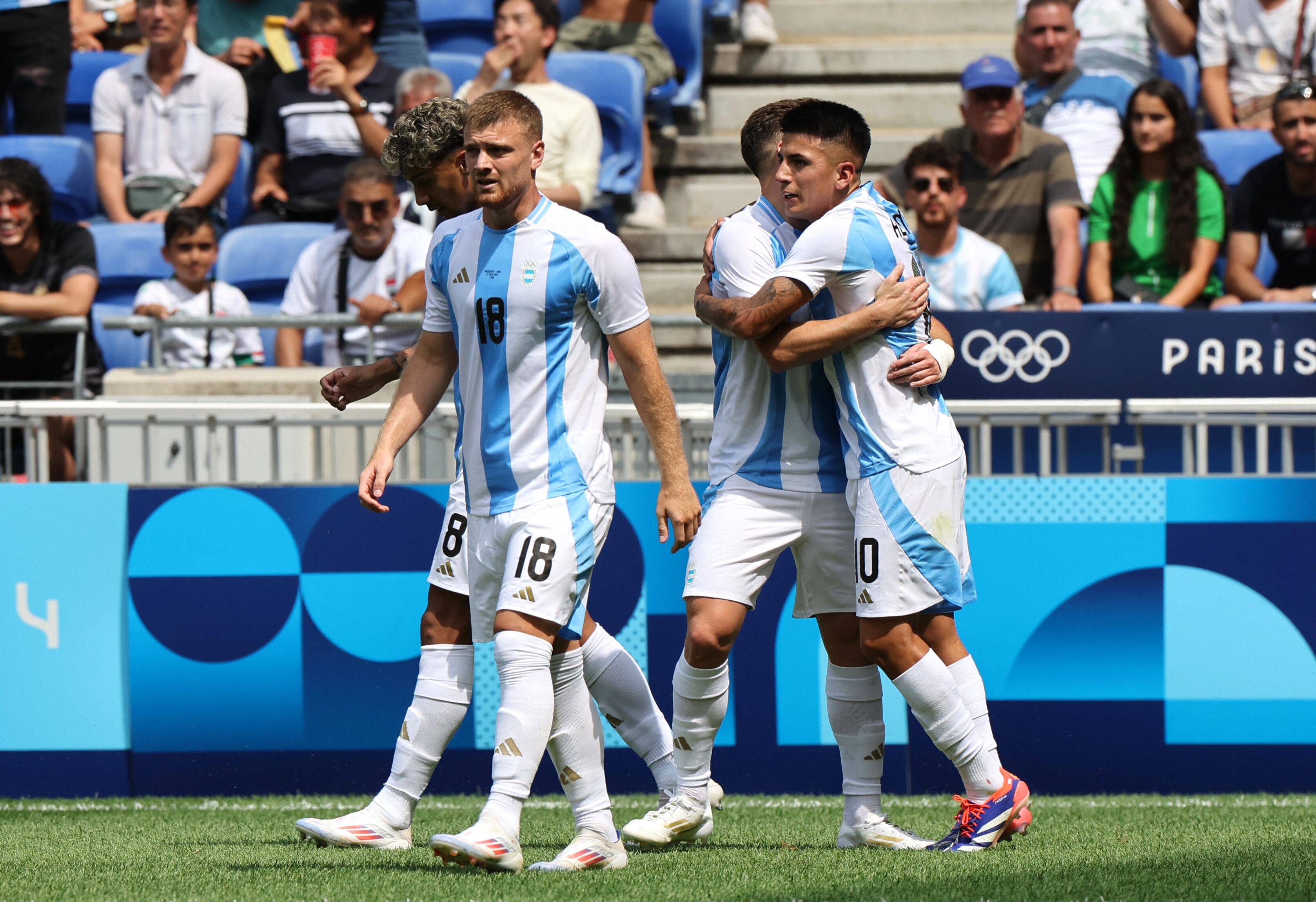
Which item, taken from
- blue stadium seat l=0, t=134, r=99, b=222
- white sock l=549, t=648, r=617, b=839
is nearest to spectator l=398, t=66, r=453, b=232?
blue stadium seat l=0, t=134, r=99, b=222

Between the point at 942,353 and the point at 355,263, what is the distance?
433 centimetres

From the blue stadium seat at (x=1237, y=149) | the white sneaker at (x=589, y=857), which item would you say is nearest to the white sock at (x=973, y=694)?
the white sneaker at (x=589, y=857)

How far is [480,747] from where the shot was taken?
249 inches

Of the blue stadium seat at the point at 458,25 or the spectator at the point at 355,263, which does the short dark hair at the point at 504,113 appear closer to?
the spectator at the point at 355,263

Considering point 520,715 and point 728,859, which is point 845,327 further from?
point 728,859

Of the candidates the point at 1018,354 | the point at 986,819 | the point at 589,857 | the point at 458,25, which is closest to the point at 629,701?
the point at 589,857

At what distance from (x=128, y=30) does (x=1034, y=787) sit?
9.24 m

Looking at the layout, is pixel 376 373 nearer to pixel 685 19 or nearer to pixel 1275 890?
pixel 1275 890

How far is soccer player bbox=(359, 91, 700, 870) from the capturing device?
421cm

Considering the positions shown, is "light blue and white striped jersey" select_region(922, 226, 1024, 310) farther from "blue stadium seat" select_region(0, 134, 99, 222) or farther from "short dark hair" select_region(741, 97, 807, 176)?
"blue stadium seat" select_region(0, 134, 99, 222)

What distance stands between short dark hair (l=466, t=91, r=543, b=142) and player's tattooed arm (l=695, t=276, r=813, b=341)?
0.70 metres

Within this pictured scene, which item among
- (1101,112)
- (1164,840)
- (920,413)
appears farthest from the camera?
(1101,112)

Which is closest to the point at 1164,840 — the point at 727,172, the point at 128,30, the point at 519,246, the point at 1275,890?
the point at 1275,890

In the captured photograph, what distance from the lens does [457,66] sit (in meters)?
10.8
